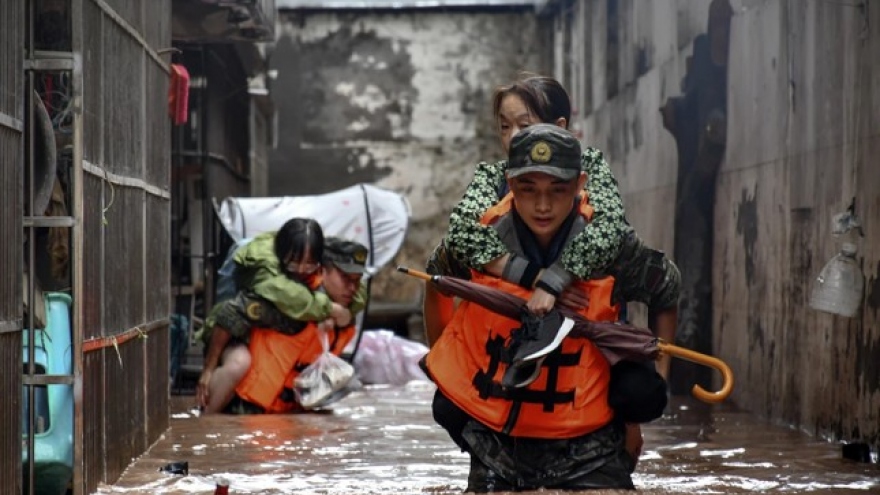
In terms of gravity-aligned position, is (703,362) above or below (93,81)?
below

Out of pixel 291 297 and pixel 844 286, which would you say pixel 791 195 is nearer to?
pixel 844 286

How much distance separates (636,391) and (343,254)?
298 inches

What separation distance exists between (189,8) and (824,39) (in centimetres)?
562

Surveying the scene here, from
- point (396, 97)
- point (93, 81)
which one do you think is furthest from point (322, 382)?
point (396, 97)

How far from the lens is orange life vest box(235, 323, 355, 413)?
38.9 feet

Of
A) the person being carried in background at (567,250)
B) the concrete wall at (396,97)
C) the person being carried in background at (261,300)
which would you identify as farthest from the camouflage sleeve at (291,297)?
the concrete wall at (396,97)

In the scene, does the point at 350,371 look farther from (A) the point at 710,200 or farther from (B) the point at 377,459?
(A) the point at 710,200

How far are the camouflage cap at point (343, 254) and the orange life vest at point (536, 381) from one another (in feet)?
24.0

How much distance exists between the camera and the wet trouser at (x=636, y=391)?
17.4 feet

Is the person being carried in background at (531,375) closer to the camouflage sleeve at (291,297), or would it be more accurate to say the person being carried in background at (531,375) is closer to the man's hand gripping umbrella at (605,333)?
the man's hand gripping umbrella at (605,333)

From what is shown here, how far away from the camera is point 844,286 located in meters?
9.38

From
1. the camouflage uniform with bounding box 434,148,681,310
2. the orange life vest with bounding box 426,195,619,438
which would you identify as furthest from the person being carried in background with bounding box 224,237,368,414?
the orange life vest with bounding box 426,195,619,438

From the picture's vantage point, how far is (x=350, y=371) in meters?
11.9

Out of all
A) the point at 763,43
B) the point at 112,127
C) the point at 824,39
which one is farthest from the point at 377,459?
the point at 763,43
